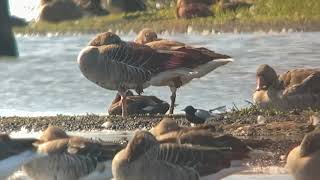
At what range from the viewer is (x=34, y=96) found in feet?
63.0

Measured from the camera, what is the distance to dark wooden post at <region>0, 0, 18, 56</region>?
28.7 meters

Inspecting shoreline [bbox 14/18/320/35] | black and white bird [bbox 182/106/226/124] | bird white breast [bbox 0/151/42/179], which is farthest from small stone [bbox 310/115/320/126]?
shoreline [bbox 14/18/320/35]

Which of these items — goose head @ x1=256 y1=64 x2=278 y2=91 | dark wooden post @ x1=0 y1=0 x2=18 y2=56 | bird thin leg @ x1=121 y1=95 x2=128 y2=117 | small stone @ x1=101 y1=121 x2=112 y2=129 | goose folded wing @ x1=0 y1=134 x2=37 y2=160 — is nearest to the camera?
goose folded wing @ x1=0 y1=134 x2=37 y2=160

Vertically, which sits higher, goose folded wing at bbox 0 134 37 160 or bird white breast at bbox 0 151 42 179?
goose folded wing at bbox 0 134 37 160

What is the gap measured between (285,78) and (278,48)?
35.2ft

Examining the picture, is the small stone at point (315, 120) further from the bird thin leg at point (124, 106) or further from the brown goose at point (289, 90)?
the bird thin leg at point (124, 106)

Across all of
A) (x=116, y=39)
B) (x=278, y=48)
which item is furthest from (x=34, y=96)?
(x=278, y=48)

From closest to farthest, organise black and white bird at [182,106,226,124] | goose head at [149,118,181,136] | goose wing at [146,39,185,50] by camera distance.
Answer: goose head at [149,118,181,136] < black and white bird at [182,106,226,124] < goose wing at [146,39,185,50]

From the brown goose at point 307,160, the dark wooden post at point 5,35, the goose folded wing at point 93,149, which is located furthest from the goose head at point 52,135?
the dark wooden post at point 5,35

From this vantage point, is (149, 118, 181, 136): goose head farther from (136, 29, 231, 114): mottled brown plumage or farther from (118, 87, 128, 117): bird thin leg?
(136, 29, 231, 114): mottled brown plumage

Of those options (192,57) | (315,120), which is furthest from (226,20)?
(315,120)

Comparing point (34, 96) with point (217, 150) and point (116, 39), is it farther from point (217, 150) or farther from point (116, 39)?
point (217, 150)

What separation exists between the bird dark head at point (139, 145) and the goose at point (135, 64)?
5.97 meters

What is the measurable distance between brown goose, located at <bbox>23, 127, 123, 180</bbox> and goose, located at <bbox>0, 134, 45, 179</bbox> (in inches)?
4.0
